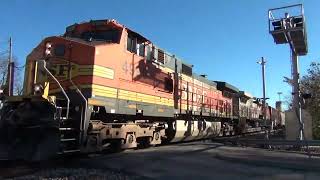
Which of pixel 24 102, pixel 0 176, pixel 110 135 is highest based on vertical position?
pixel 24 102

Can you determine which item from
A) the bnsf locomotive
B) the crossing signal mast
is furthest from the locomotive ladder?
the crossing signal mast

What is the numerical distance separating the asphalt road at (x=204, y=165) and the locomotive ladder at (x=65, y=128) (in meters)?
0.59

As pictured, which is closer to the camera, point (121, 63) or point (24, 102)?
point (24, 102)

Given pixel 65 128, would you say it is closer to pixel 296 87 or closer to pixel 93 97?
pixel 93 97

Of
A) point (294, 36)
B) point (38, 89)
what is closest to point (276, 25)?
point (294, 36)

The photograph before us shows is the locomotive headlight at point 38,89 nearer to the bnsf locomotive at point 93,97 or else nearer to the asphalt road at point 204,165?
the bnsf locomotive at point 93,97

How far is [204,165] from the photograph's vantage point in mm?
13258

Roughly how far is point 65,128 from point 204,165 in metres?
4.33

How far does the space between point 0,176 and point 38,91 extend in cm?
288

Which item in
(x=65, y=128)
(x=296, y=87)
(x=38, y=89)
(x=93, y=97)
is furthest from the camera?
(x=296, y=87)

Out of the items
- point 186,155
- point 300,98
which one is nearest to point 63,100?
point 186,155

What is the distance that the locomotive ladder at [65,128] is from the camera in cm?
1230

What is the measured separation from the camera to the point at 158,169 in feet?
40.5

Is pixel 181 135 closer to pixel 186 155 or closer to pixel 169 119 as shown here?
pixel 169 119
